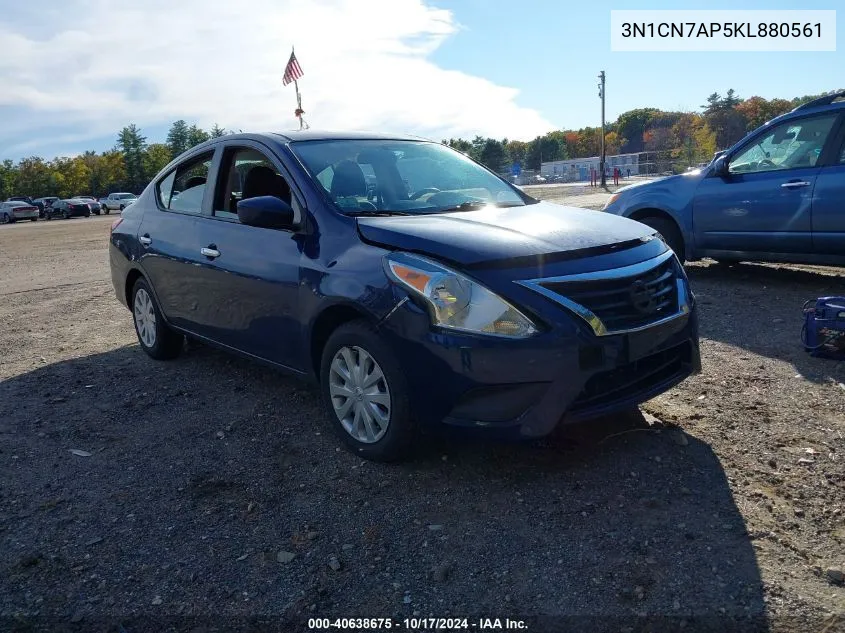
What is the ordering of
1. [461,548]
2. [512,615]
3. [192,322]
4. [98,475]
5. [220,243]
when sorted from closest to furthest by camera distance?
1. [512,615]
2. [461,548]
3. [98,475]
4. [220,243]
5. [192,322]

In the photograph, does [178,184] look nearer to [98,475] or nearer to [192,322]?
[192,322]

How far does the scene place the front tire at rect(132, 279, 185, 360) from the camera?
5555 millimetres

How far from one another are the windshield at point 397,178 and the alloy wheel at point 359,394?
0.82 metres

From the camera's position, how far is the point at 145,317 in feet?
19.0

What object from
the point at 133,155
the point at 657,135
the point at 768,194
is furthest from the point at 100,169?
the point at 768,194

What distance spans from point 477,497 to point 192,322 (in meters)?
2.72

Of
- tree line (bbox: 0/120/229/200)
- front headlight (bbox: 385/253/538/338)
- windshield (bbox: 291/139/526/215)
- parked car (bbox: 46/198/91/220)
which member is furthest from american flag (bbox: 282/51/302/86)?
tree line (bbox: 0/120/229/200)

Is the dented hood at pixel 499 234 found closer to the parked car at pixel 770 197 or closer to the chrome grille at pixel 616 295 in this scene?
the chrome grille at pixel 616 295

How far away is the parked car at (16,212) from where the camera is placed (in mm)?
46688

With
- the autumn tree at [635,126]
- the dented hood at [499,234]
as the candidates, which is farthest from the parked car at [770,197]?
the autumn tree at [635,126]

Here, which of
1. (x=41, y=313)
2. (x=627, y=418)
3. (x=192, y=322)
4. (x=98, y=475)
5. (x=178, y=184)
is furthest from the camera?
Result: (x=41, y=313)

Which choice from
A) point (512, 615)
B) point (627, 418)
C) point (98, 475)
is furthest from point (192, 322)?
point (512, 615)

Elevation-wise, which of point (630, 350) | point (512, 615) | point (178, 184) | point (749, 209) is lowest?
point (512, 615)

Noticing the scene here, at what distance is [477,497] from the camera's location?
3174 millimetres
